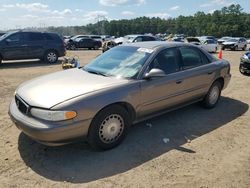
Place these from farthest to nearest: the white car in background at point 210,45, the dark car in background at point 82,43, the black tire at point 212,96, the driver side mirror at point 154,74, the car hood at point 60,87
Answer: the dark car in background at point 82,43 < the white car in background at point 210,45 < the black tire at point 212,96 < the driver side mirror at point 154,74 < the car hood at point 60,87

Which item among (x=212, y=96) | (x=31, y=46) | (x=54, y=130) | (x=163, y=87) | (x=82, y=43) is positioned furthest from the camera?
(x=82, y=43)

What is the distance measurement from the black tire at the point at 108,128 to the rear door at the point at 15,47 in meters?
11.8

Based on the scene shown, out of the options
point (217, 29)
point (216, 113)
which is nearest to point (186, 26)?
point (217, 29)

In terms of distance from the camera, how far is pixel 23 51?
14961 mm

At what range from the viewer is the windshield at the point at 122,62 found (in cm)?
491

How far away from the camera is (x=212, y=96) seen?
6.61 meters

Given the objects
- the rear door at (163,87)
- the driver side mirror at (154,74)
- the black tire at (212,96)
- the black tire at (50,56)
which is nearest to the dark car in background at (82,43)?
the black tire at (50,56)

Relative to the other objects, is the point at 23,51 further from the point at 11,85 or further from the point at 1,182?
the point at 1,182

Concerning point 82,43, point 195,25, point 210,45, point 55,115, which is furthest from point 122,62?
point 195,25

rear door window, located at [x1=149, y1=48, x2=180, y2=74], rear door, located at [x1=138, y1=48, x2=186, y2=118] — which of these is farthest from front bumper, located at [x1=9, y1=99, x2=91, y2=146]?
rear door window, located at [x1=149, y1=48, x2=180, y2=74]

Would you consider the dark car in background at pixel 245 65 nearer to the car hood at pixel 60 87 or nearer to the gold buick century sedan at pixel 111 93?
the gold buick century sedan at pixel 111 93

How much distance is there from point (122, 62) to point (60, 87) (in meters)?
1.26

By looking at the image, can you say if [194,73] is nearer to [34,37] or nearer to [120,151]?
[120,151]

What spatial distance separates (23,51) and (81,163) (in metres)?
12.2
